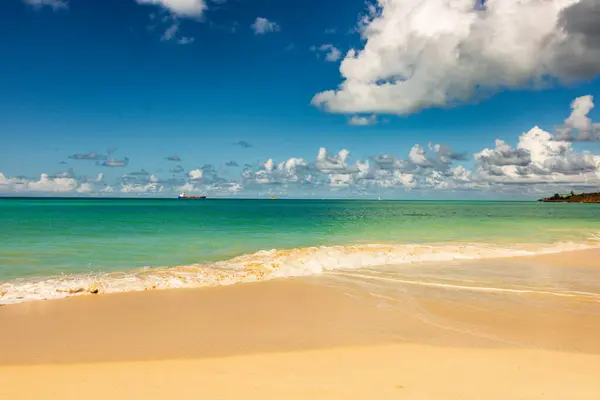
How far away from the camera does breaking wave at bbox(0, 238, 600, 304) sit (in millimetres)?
11562

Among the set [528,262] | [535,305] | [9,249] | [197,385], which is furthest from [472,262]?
[9,249]

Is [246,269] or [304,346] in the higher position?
[304,346]

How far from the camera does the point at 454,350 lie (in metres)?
6.85

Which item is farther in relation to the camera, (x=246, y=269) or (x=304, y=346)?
(x=246, y=269)

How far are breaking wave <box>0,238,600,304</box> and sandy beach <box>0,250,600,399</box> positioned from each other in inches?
44.3

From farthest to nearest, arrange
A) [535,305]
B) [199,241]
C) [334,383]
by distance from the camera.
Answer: [199,241] → [535,305] → [334,383]

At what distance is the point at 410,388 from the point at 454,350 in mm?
1847

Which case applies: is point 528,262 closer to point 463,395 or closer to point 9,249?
point 463,395

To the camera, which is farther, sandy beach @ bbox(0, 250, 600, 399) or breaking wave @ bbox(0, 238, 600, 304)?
breaking wave @ bbox(0, 238, 600, 304)

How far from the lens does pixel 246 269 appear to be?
15391 millimetres

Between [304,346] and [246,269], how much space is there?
28.1 feet

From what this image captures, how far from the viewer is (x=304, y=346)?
7.09m

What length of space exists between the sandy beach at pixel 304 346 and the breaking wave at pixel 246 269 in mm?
1125

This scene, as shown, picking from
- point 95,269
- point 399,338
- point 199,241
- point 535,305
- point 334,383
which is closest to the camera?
point 334,383
